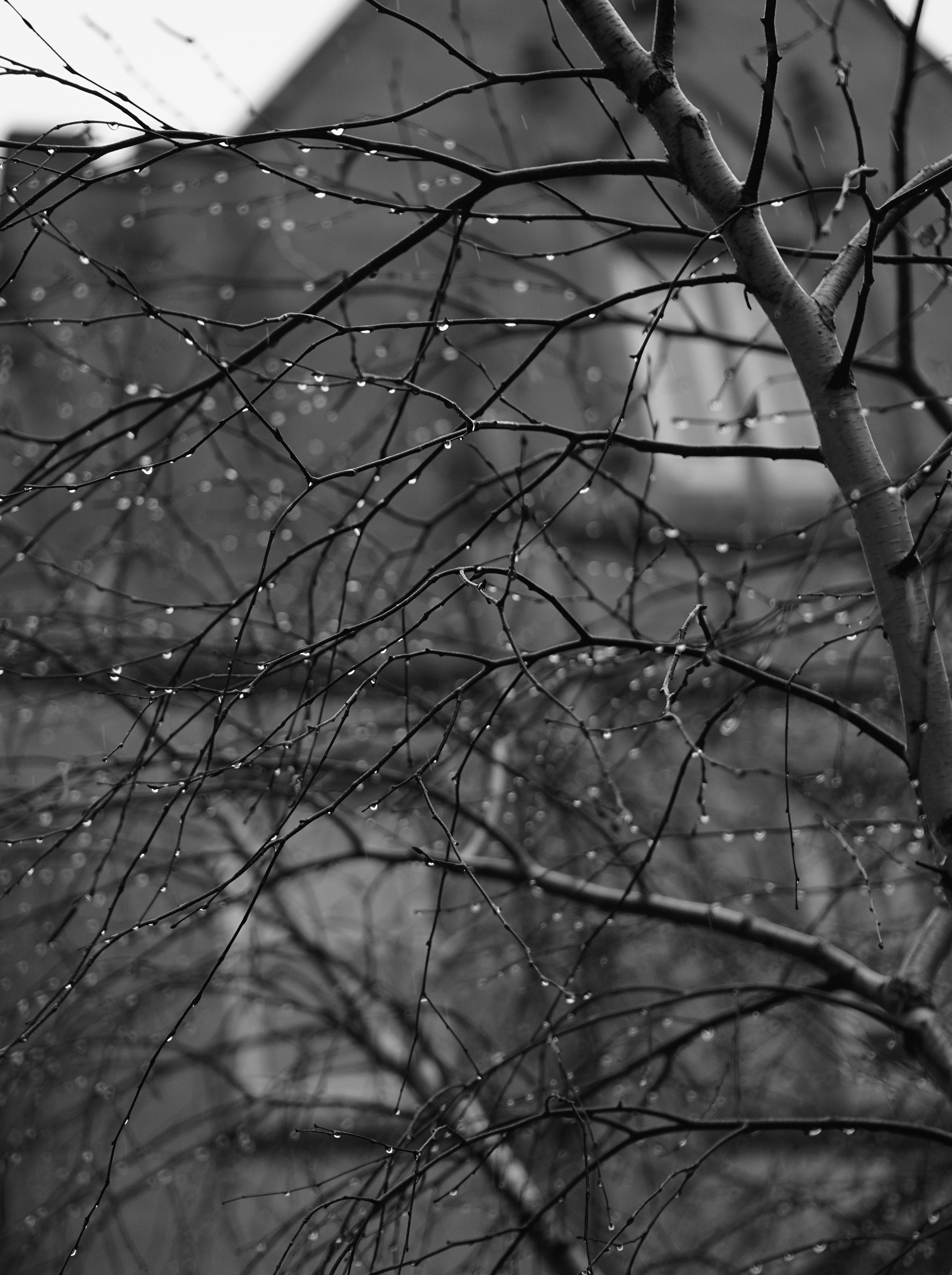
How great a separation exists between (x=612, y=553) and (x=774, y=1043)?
10.1ft

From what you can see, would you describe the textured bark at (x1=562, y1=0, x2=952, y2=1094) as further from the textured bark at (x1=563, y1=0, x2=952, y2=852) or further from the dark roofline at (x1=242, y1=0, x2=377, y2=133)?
the dark roofline at (x1=242, y1=0, x2=377, y2=133)

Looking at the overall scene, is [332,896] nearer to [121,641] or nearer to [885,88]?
[121,641]

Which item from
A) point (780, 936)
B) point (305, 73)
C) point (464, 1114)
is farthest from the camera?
point (305, 73)

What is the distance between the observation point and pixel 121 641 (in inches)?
152

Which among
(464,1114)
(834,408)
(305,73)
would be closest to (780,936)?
(464,1114)

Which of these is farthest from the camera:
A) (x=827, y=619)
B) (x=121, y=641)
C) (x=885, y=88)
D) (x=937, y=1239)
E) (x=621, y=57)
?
(x=885, y=88)

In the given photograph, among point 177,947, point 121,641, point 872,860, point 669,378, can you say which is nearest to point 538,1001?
point 872,860

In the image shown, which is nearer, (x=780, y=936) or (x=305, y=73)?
(x=780, y=936)

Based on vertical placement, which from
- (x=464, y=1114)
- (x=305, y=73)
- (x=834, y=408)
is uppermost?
(x=305, y=73)

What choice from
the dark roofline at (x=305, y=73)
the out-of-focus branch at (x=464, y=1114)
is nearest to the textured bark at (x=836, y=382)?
the out-of-focus branch at (x=464, y=1114)

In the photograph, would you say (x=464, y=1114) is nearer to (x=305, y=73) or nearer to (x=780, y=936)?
(x=780, y=936)

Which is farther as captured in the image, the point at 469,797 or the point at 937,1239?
the point at 469,797

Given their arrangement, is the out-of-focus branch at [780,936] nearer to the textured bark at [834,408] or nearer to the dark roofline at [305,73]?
the textured bark at [834,408]

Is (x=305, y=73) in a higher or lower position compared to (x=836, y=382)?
higher
